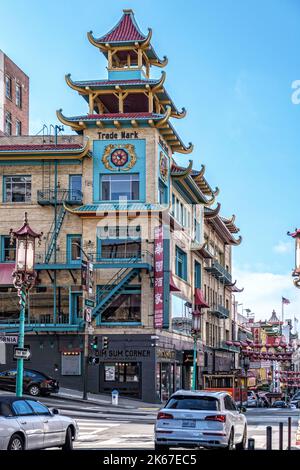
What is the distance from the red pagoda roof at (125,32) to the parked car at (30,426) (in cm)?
4937

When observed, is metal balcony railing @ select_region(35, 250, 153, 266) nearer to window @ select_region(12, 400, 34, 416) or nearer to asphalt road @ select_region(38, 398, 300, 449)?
asphalt road @ select_region(38, 398, 300, 449)

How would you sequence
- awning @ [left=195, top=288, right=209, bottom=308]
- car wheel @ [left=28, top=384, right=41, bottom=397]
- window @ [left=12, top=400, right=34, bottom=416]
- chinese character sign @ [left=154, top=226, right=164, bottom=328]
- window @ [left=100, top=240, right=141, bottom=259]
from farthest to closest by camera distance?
1. awning @ [left=195, top=288, right=209, bottom=308]
2. window @ [left=100, top=240, right=141, bottom=259]
3. chinese character sign @ [left=154, top=226, right=164, bottom=328]
4. car wheel @ [left=28, top=384, right=41, bottom=397]
5. window @ [left=12, top=400, right=34, bottom=416]

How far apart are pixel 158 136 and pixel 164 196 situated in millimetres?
4827

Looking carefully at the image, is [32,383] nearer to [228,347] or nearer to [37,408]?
[37,408]

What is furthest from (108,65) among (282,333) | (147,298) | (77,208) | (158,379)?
(282,333)

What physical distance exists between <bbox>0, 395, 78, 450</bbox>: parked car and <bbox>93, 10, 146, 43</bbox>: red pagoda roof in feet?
162

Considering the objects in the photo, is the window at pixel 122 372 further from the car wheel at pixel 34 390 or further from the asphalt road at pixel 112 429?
the car wheel at pixel 34 390

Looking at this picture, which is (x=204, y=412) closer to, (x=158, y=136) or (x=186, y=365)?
(x=158, y=136)

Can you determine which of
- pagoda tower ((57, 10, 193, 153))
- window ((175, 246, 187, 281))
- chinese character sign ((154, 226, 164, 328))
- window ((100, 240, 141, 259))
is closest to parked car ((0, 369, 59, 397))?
chinese character sign ((154, 226, 164, 328))

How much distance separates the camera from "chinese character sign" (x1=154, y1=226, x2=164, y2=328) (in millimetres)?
60906

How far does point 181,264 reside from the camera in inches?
2928

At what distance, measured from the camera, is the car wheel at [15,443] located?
17.5 m

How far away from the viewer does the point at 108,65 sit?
2660 inches

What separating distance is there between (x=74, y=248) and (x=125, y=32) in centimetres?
1776
